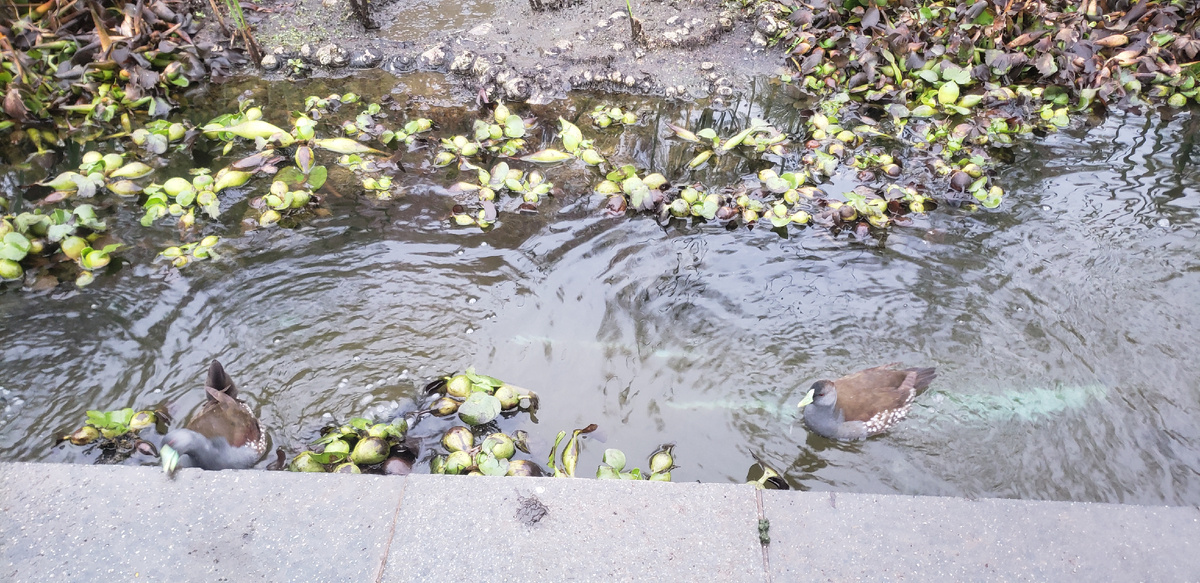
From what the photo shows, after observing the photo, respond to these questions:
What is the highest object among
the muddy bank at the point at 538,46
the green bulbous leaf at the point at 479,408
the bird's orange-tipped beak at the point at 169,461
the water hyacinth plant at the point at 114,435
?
the muddy bank at the point at 538,46

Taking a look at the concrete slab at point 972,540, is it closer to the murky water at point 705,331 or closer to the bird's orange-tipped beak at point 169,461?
the murky water at point 705,331

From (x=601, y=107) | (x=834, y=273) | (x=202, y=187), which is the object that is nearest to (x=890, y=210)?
(x=834, y=273)

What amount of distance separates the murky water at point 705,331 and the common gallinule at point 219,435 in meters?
0.20

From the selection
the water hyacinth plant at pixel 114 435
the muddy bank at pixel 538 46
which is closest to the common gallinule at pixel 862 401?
the water hyacinth plant at pixel 114 435

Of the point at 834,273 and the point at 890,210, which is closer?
the point at 834,273

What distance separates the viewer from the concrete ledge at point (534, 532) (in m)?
1.74

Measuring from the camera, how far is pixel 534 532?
5.97ft

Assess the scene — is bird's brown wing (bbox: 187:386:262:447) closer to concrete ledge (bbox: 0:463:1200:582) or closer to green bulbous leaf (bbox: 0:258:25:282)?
concrete ledge (bbox: 0:463:1200:582)

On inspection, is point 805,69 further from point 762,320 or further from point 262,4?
point 262,4

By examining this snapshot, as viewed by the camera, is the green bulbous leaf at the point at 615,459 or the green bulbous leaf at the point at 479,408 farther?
the green bulbous leaf at the point at 479,408

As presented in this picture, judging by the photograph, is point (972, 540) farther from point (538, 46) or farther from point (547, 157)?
point (538, 46)

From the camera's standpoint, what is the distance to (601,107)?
14.5ft

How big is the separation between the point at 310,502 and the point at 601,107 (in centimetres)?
331

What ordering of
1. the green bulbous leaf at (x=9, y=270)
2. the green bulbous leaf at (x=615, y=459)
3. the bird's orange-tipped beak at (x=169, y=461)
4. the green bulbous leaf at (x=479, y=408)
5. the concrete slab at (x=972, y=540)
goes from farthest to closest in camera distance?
the green bulbous leaf at (x=9, y=270)
the green bulbous leaf at (x=479, y=408)
the green bulbous leaf at (x=615, y=459)
the bird's orange-tipped beak at (x=169, y=461)
the concrete slab at (x=972, y=540)
